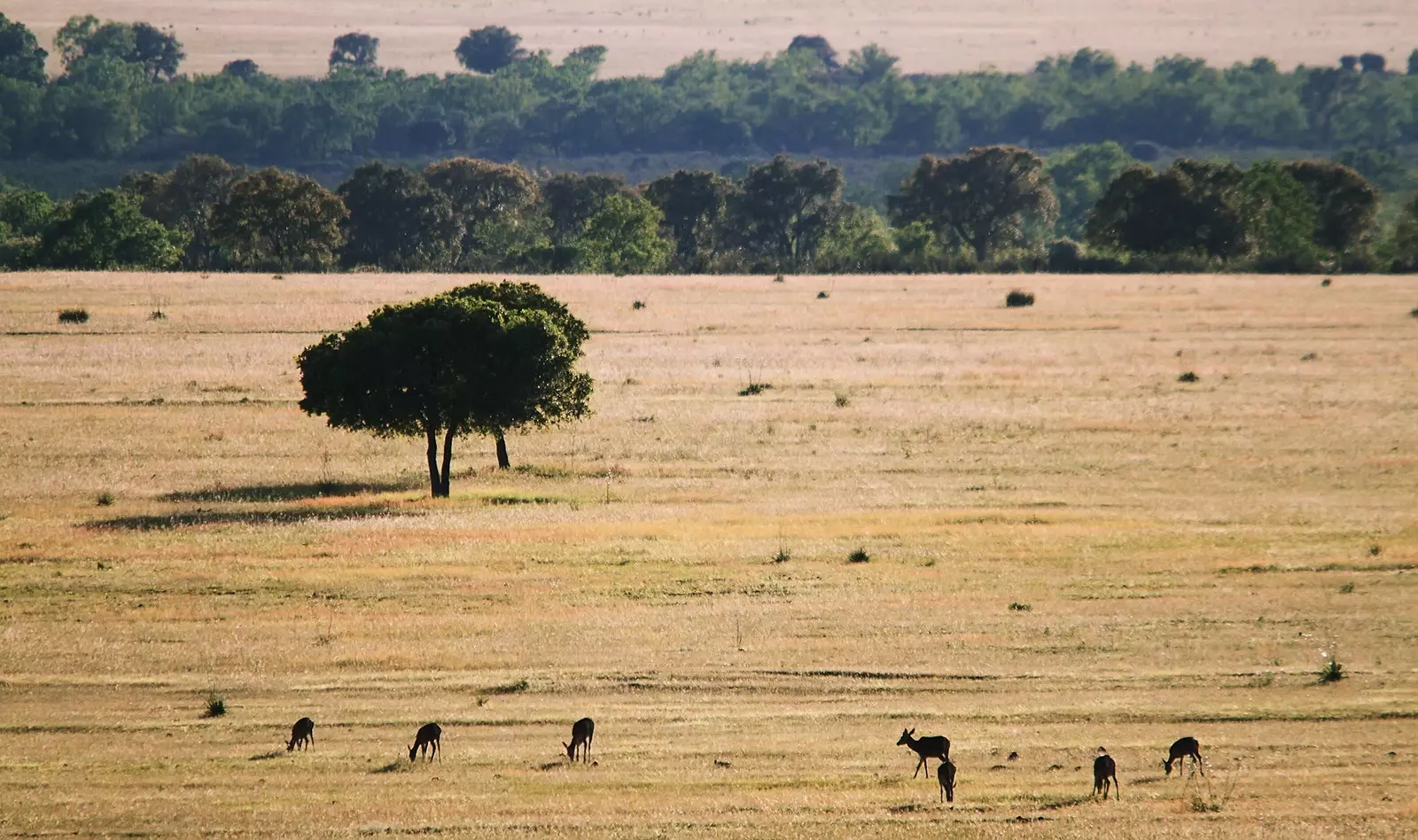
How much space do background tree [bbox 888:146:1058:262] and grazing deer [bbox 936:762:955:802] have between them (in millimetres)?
146218

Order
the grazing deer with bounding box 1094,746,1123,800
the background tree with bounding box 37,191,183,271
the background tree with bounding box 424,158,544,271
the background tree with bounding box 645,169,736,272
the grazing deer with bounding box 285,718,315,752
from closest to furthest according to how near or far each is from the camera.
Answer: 1. the grazing deer with bounding box 1094,746,1123,800
2. the grazing deer with bounding box 285,718,315,752
3. the background tree with bounding box 37,191,183,271
4. the background tree with bounding box 645,169,736,272
5. the background tree with bounding box 424,158,544,271

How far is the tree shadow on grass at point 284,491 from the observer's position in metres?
39.6

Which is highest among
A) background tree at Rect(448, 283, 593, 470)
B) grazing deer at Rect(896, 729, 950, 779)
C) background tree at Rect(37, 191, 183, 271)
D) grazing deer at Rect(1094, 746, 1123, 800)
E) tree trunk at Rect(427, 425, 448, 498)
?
background tree at Rect(37, 191, 183, 271)

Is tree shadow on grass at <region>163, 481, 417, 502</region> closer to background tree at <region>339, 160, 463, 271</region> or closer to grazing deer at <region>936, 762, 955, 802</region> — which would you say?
grazing deer at <region>936, 762, 955, 802</region>

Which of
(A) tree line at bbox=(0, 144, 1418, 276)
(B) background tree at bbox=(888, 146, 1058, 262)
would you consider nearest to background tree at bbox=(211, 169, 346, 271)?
(A) tree line at bbox=(0, 144, 1418, 276)

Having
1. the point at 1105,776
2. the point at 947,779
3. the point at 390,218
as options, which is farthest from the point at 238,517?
the point at 390,218

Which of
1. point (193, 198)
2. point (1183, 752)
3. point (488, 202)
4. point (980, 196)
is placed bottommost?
point (1183, 752)

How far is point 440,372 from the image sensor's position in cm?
4009

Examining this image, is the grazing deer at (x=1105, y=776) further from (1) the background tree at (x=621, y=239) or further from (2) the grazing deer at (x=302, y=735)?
(1) the background tree at (x=621, y=239)

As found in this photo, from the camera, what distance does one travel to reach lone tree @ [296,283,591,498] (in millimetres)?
39844

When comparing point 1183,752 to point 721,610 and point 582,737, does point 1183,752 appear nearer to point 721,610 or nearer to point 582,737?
point 582,737

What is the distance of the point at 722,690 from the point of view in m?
22.8

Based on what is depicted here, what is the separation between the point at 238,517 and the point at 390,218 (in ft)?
360

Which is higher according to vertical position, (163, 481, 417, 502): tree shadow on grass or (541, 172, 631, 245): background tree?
(541, 172, 631, 245): background tree
